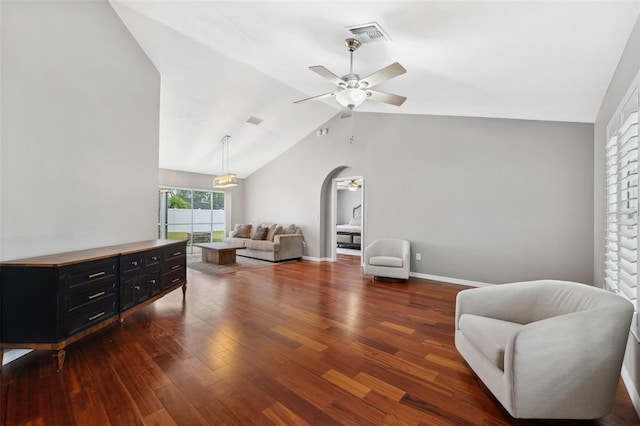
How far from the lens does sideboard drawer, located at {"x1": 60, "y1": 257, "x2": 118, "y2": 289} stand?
2193mm

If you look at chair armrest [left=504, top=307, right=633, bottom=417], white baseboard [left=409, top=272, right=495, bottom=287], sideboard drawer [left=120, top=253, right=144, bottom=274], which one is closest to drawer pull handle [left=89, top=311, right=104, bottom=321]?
sideboard drawer [left=120, top=253, right=144, bottom=274]

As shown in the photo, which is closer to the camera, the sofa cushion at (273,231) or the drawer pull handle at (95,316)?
the drawer pull handle at (95,316)

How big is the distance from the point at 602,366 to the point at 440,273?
3.65 meters

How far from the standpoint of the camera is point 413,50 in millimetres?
2676

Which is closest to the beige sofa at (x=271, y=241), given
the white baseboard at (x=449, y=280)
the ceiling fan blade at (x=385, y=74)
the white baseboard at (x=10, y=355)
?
the white baseboard at (x=449, y=280)

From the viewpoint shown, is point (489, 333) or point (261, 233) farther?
point (261, 233)

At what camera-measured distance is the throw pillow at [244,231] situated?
8039mm

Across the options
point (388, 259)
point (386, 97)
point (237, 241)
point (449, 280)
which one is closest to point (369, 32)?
point (386, 97)

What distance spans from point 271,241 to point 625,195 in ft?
20.8

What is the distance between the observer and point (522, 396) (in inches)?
61.6

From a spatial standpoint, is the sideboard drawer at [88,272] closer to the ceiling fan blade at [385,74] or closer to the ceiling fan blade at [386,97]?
the ceiling fan blade at [385,74]

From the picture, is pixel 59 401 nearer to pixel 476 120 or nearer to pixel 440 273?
pixel 440 273

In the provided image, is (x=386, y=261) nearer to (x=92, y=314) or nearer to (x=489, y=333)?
(x=489, y=333)

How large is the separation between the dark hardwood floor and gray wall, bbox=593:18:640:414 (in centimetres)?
22
